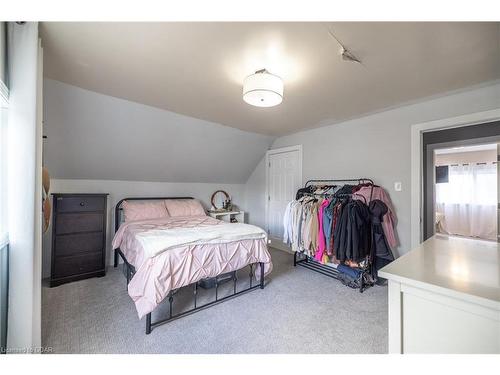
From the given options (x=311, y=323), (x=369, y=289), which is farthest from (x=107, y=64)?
(x=369, y=289)

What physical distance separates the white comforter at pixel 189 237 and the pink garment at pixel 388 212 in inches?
A: 57.6

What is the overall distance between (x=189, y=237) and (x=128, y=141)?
1948 millimetres

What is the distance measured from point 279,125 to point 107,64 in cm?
244

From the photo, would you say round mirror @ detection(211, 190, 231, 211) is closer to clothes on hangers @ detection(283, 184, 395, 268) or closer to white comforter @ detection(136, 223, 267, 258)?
clothes on hangers @ detection(283, 184, 395, 268)

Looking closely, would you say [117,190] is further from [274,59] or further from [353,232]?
[353,232]

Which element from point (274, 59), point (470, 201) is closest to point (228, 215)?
point (274, 59)

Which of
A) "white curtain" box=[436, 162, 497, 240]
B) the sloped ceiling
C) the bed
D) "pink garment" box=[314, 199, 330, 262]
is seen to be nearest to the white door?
the sloped ceiling

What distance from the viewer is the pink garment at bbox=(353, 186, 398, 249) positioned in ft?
8.66

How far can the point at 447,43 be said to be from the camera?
1.47 meters

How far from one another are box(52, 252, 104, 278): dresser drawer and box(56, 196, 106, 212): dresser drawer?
0.61 m

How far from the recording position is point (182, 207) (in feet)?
12.1

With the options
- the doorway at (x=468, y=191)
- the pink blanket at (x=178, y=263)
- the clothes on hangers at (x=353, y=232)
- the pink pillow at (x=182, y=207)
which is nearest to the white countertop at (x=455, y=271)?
the clothes on hangers at (x=353, y=232)

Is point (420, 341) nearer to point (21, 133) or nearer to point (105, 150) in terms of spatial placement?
point (21, 133)

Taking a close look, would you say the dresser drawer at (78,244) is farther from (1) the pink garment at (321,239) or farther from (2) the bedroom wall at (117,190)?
(1) the pink garment at (321,239)
